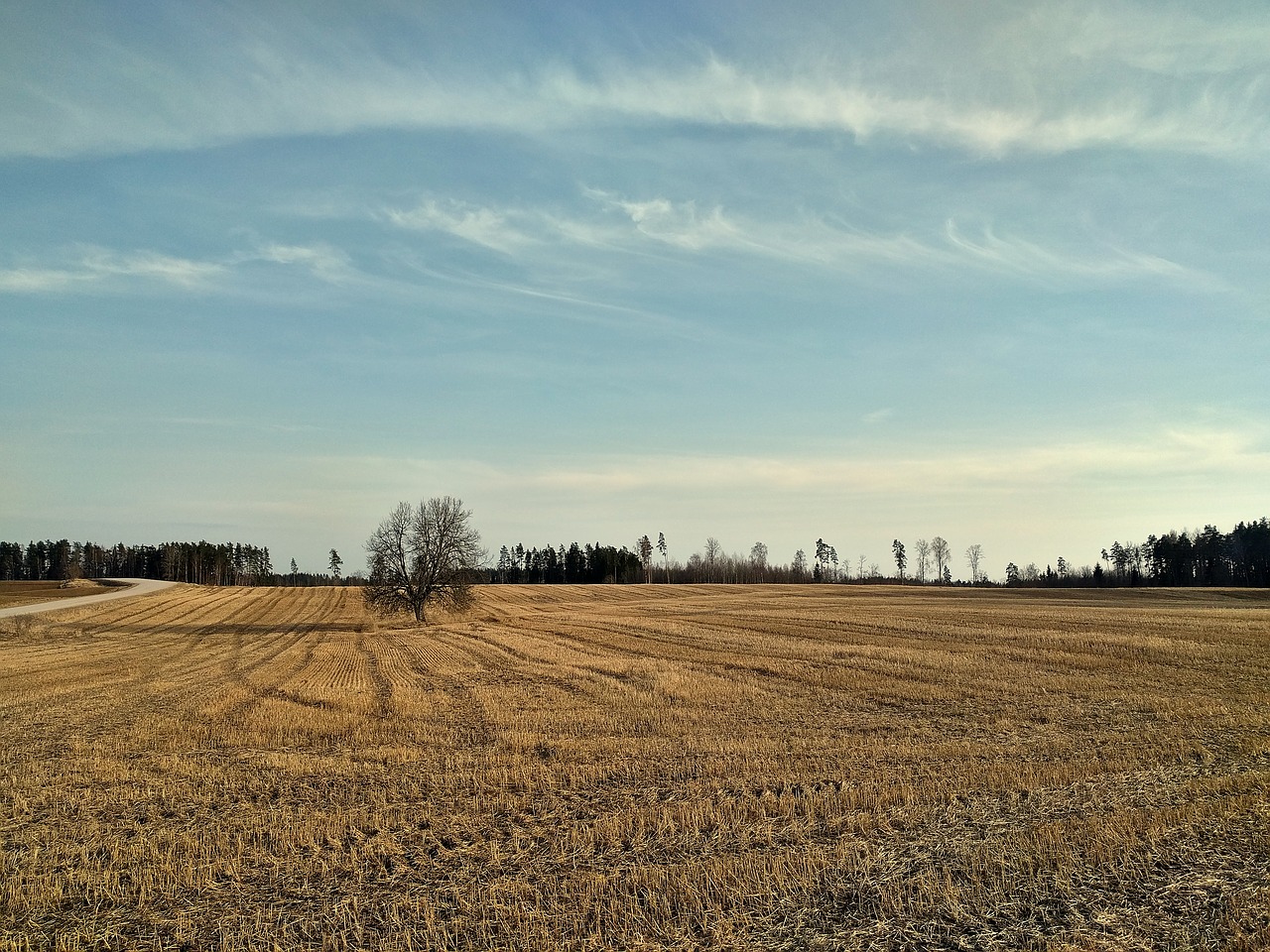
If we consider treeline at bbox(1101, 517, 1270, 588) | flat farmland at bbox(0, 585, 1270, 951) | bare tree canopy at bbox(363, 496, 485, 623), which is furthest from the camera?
treeline at bbox(1101, 517, 1270, 588)

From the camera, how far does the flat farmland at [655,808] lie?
27.1ft

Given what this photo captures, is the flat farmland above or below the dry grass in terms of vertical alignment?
above

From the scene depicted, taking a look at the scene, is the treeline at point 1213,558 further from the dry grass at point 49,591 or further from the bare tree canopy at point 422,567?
the dry grass at point 49,591

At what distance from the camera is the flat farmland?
27.1 feet

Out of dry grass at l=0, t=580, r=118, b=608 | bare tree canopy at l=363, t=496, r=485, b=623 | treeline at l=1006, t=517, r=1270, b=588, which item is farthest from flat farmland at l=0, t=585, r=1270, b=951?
treeline at l=1006, t=517, r=1270, b=588

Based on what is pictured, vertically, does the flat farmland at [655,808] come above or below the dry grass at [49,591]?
above

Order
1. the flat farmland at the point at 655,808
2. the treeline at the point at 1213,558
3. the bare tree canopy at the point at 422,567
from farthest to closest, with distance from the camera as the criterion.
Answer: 1. the treeline at the point at 1213,558
2. the bare tree canopy at the point at 422,567
3. the flat farmland at the point at 655,808

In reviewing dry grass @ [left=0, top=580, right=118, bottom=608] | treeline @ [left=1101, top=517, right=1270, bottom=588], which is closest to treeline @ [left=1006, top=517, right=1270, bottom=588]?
treeline @ [left=1101, top=517, right=1270, bottom=588]

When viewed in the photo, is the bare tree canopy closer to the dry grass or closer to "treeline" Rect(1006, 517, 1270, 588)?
the dry grass

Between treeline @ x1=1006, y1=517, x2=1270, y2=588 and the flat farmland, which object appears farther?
treeline @ x1=1006, y1=517, x2=1270, y2=588

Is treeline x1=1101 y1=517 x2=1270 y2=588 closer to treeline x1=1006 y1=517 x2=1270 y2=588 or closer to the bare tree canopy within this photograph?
treeline x1=1006 y1=517 x2=1270 y2=588

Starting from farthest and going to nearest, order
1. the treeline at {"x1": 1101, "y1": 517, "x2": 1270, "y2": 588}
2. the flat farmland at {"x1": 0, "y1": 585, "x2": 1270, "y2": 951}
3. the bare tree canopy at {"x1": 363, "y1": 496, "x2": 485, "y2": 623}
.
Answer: the treeline at {"x1": 1101, "y1": 517, "x2": 1270, "y2": 588} → the bare tree canopy at {"x1": 363, "y1": 496, "x2": 485, "y2": 623} → the flat farmland at {"x1": 0, "y1": 585, "x2": 1270, "y2": 951}

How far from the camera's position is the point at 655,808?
1187cm

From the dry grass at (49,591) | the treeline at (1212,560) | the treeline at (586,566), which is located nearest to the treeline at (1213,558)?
the treeline at (1212,560)
